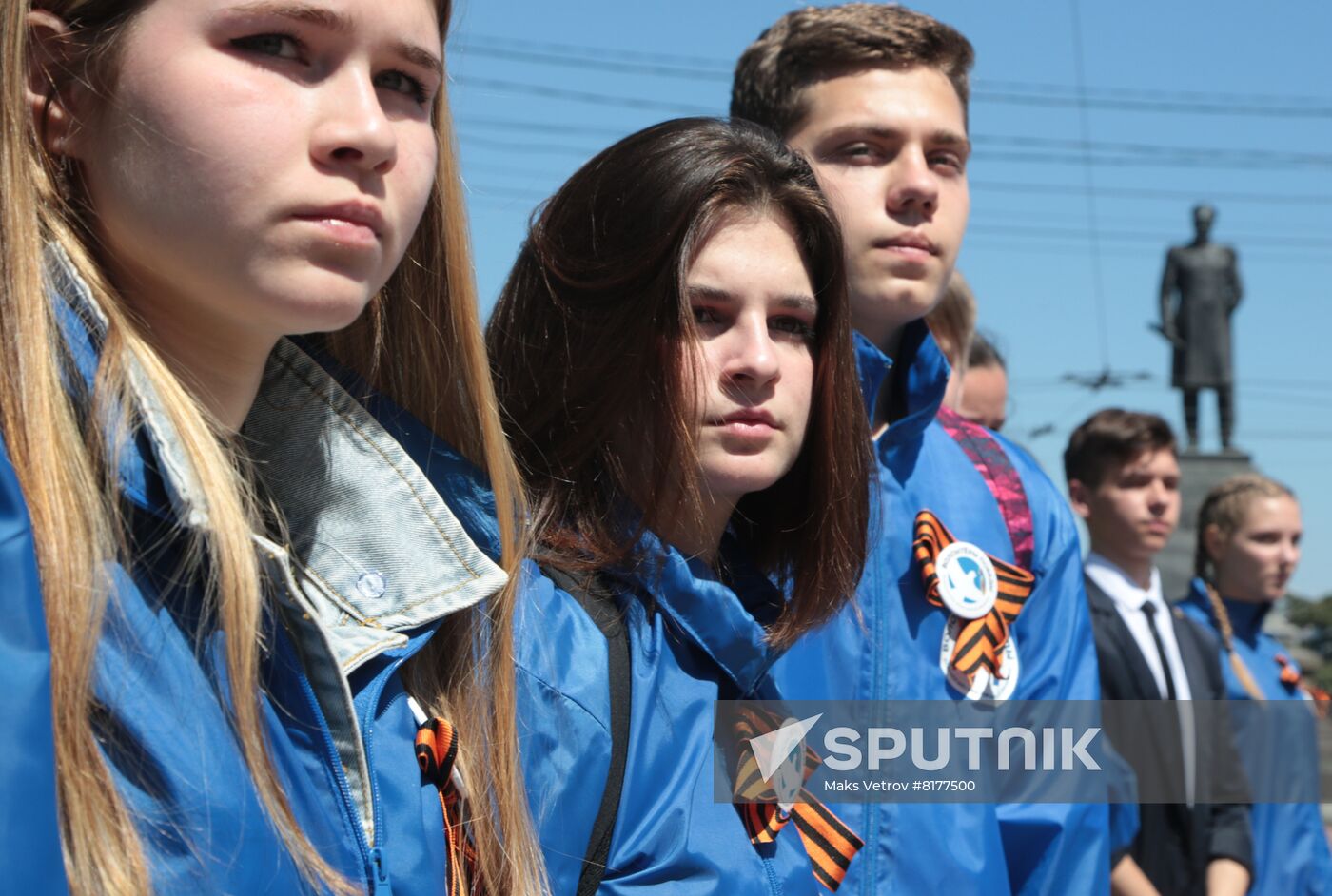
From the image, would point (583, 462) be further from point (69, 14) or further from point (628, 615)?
point (69, 14)

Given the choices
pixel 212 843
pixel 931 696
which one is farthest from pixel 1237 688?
pixel 212 843

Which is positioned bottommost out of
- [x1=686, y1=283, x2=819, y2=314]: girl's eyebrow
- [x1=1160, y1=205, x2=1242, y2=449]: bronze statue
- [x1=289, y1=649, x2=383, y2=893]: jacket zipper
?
[x1=289, y1=649, x2=383, y2=893]: jacket zipper

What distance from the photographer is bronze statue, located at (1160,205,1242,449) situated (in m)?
14.6

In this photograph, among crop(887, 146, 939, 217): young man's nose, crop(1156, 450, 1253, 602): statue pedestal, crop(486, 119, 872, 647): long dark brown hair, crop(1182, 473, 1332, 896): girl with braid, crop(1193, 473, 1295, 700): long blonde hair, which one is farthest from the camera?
crop(1156, 450, 1253, 602): statue pedestal

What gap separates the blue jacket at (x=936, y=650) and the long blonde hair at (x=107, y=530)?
0.83m

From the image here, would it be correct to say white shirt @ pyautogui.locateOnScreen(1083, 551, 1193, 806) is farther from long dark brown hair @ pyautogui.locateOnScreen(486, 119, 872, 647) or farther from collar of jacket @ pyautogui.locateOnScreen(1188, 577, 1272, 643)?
long dark brown hair @ pyautogui.locateOnScreen(486, 119, 872, 647)

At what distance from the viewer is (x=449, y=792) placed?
1444 millimetres

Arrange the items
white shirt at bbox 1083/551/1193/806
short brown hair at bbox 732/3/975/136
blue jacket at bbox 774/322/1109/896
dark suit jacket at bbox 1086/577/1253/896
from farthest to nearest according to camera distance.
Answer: white shirt at bbox 1083/551/1193/806, dark suit jacket at bbox 1086/577/1253/896, short brown hair at bbox 732/3/975/136, blue jacket at bbox 774/322/1109/896

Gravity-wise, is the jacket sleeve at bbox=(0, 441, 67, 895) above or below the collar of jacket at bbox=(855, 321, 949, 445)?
below

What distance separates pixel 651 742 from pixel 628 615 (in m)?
0.18

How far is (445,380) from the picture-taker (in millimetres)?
1602

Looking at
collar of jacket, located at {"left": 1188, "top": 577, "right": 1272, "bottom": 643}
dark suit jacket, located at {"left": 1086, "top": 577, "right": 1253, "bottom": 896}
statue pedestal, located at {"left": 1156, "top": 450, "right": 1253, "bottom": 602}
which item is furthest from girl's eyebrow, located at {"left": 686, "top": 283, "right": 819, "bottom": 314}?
statue pedestal, located at {"left": 1156, "top": 450, "right": 1253, "bottom": 602}

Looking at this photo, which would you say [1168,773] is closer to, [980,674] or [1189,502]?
[980,674]

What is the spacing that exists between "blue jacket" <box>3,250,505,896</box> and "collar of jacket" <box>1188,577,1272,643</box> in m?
3.97
